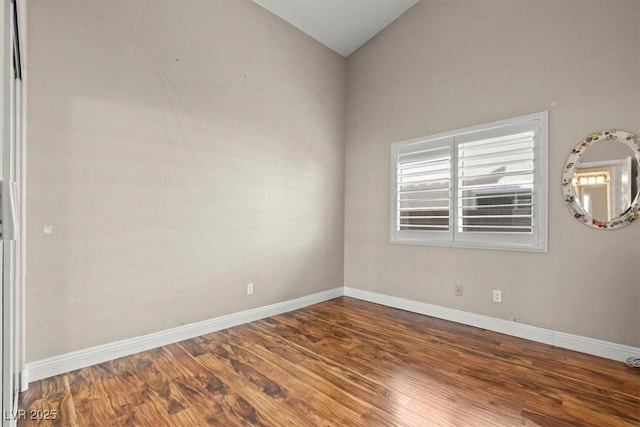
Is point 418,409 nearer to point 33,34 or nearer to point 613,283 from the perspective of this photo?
point 613,283

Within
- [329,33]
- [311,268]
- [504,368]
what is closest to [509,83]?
[329,33]

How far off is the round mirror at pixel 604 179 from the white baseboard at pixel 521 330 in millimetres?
937

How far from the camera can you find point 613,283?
244cm

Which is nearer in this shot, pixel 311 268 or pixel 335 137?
Result: pixel 311 268

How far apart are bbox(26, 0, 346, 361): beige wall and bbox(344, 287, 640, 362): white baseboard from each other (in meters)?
1.15

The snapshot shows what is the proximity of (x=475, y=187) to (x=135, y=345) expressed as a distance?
3369 mm

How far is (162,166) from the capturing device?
262cm

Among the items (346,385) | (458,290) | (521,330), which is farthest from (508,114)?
(346,385)

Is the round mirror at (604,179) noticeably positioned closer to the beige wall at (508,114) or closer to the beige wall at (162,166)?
the beige wall at (508,114)

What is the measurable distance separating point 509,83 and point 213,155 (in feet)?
9.40

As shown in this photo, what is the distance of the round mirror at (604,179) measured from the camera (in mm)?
2385

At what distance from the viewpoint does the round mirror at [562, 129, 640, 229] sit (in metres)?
2.38

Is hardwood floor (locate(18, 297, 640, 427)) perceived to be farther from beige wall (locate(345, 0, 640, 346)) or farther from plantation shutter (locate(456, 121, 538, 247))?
plantation shutter (locate(456, 121, 538, 247))

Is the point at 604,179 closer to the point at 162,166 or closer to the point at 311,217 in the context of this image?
the point at 311,217
